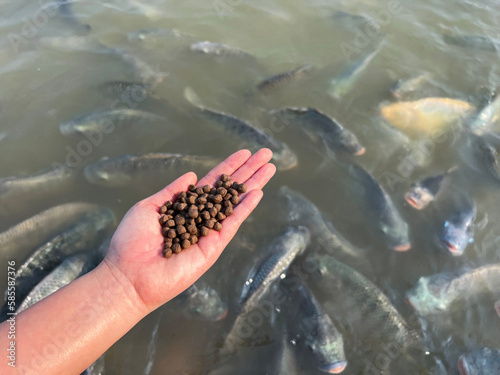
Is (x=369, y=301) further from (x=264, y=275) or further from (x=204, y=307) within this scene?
(x=204, y=307)

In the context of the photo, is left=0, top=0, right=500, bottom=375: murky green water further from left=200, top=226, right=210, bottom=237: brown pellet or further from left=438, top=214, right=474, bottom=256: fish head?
left=200, top=226, right=210, bottom=237: brown pellet

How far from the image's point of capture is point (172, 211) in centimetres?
307

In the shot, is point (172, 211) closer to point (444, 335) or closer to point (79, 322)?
point (79, 322)

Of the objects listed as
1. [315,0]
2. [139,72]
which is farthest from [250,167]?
[315,0]

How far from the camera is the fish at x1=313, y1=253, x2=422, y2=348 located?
328 centimetres

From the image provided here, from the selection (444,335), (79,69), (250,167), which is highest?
(250,167)

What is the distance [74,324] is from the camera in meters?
2.33

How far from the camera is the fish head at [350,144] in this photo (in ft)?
16.2

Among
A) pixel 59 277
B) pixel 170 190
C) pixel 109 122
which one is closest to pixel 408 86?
pixel 170 190

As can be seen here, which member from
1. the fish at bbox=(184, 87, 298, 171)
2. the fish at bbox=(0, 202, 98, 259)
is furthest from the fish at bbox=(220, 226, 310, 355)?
the fish at bbox=(0, 202, 98, 259)

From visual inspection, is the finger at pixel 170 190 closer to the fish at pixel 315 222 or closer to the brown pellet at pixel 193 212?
the brown pellet at pixel 193 212

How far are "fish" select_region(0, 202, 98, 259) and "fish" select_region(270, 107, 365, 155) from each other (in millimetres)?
3331

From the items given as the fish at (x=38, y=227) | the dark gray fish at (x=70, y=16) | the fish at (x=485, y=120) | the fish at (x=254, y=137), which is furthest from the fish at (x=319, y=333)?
the dark gray fish at (x=70, y=16)

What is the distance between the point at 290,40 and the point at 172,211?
5.90 m
